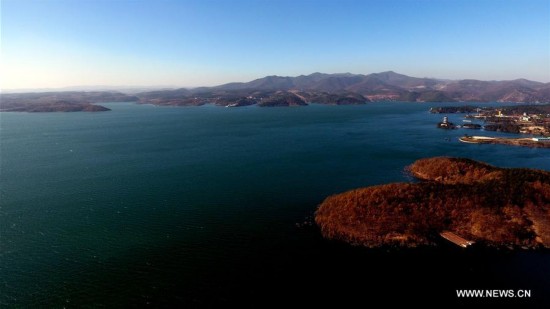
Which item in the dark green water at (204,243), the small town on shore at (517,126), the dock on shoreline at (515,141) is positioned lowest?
the dark green water at (204,243)

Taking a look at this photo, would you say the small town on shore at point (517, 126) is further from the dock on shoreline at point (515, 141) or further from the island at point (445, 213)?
the island at point (445, 213)

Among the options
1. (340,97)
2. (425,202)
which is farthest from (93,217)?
(340,97)

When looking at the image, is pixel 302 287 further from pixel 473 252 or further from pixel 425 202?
pixel 425 202

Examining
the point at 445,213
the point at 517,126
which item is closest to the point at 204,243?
the point at 445,213

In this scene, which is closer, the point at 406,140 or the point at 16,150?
the point at 16,150

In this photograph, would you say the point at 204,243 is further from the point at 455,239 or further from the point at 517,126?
the point at 517,126

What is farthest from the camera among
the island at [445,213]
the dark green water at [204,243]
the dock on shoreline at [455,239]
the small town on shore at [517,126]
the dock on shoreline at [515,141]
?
the small town on shore at [517,126]

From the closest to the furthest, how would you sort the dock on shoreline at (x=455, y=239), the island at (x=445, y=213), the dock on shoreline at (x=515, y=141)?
the dock on shoreline at (x=455, y=239), the island at (x=445, y=213), the dock on shoreline at (x=515, y=141)

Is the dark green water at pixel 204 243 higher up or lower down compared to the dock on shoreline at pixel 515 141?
lower down

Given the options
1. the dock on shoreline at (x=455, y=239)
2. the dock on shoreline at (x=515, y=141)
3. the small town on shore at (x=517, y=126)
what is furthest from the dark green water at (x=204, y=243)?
the small town on shore at (x=517, y=126)
